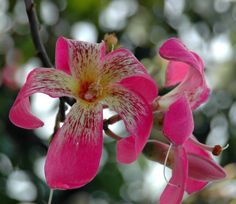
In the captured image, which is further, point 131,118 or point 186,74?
point 186,74

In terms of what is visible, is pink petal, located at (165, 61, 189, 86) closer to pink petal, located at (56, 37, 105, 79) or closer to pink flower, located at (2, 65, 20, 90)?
pink petal, located at (56, 37, 105, 79)

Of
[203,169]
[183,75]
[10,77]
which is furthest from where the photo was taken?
[10,77]

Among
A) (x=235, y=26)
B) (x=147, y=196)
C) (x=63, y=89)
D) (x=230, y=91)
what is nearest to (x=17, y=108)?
(x=63, y=89)

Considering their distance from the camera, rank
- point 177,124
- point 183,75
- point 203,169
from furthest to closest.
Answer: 1. point 183,75
2. point 203,169
3. point 177,124

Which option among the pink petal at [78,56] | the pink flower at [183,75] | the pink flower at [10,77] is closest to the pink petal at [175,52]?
the pink flower at [183,75]

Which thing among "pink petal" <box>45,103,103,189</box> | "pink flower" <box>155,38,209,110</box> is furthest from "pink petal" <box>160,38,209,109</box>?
"pink petal" <box>45,103,103,189</box>

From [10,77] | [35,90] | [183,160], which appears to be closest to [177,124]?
[183,160]

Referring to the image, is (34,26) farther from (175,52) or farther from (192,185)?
(192,185)
